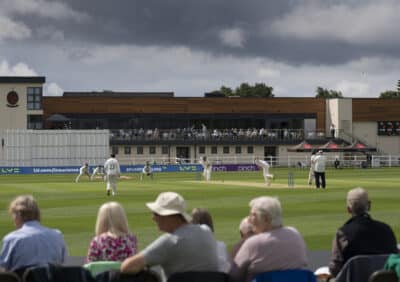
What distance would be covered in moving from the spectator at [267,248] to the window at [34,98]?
94.4m

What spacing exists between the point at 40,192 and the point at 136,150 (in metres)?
63.8

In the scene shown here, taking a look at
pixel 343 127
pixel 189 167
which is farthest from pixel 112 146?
pixel 343 127

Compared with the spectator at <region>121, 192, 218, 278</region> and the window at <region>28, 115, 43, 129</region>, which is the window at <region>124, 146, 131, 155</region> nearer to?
the window at <region>28, 115, 43, 129</region>

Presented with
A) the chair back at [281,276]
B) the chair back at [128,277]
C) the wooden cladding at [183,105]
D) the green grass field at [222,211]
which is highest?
the wooden cladding at [183,105]

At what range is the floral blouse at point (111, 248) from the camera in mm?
9477

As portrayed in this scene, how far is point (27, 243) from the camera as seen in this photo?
9578mm

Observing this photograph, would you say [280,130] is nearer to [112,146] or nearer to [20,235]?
[112,146]

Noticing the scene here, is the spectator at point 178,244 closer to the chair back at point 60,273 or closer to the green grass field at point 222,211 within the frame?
the chair back at point 60,273

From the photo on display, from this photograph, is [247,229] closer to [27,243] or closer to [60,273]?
[27,243]

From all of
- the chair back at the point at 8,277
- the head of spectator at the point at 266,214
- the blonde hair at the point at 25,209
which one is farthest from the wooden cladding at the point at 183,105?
the chair back at the point at 8,277

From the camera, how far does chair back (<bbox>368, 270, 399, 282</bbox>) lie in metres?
8.69

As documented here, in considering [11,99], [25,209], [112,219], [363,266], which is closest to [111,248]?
[112,219]

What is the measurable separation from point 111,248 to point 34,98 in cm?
9412

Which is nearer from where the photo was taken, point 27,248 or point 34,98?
point 27,248
